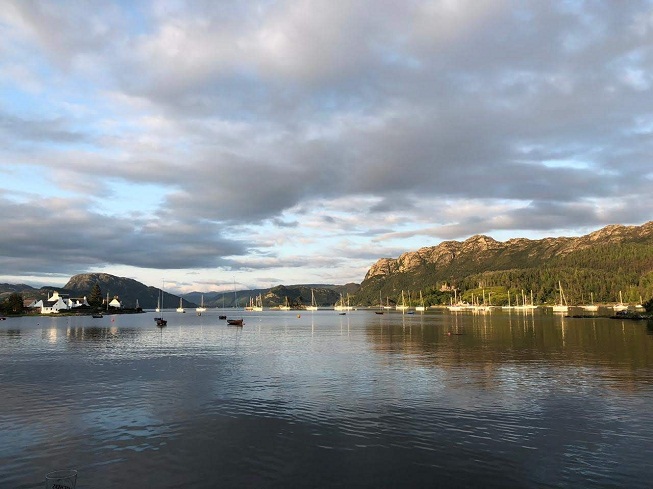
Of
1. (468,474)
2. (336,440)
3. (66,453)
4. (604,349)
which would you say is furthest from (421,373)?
(604,349)

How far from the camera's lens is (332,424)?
110ft

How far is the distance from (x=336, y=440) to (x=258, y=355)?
52.6 meters

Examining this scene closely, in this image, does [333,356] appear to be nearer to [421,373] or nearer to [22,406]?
[421,373]

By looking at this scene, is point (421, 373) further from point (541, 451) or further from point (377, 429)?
point (541, 451)

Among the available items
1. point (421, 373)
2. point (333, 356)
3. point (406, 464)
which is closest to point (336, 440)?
point (406, 464)

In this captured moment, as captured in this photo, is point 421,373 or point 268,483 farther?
point 421,373

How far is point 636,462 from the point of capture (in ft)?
83.3

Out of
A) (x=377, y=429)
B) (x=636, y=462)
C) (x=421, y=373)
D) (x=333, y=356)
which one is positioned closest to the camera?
(x=636, y=462)

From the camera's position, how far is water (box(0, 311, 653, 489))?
2417 centimetres

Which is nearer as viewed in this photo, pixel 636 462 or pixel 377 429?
pixel 636 462

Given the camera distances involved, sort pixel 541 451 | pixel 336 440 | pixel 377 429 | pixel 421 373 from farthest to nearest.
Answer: pixel 421 373 → pixel 377 429 → pixel 336 440 → pixel 541 451

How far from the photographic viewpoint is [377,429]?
105 feet

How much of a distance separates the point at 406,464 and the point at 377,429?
22.2 feet

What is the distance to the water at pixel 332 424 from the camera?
24.2 meters
